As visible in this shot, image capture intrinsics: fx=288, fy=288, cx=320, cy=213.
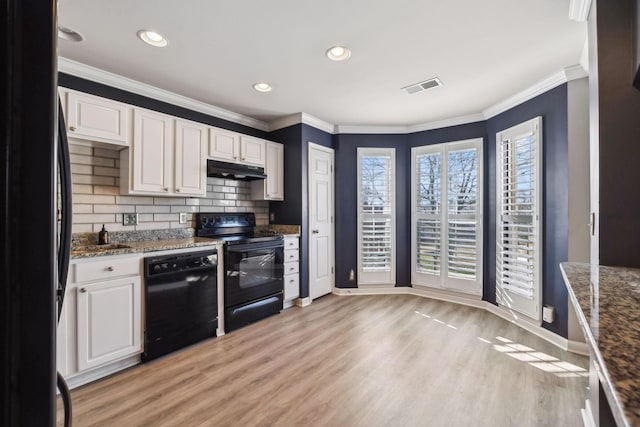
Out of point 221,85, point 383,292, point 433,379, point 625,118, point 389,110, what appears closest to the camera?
point 625,118

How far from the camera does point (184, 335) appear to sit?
2.48 meters

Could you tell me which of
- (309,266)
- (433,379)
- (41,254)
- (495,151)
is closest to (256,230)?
(309,266)

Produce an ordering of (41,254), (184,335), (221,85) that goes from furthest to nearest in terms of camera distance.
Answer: (221,85)
(184,335)
(41,254)

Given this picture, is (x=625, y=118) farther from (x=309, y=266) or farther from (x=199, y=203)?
(x=199, y=203)

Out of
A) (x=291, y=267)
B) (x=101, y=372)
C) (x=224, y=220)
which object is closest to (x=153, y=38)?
(x=224, y=220)

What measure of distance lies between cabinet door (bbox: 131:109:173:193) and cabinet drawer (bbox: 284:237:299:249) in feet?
4.61

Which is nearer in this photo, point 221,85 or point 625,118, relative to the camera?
point 625,118

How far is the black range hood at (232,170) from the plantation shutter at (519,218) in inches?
109

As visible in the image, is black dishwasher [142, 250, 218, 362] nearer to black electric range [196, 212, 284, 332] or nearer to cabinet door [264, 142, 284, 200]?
black electric range [196, 212, 284, 332]

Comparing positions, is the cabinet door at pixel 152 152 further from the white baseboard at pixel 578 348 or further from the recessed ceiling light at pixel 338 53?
the white baseboard at pixel 578 348

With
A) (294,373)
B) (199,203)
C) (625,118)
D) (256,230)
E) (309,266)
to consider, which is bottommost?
(294,373)

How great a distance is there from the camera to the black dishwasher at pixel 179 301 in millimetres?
2279

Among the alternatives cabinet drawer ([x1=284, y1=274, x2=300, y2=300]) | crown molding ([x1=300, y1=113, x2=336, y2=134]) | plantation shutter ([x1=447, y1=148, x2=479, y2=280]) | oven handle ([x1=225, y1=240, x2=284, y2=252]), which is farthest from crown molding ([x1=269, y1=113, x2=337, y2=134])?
cabinet drawer ([x1=284, y1=274, x2=300, y2=300])

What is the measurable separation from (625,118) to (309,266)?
3.11 metres
